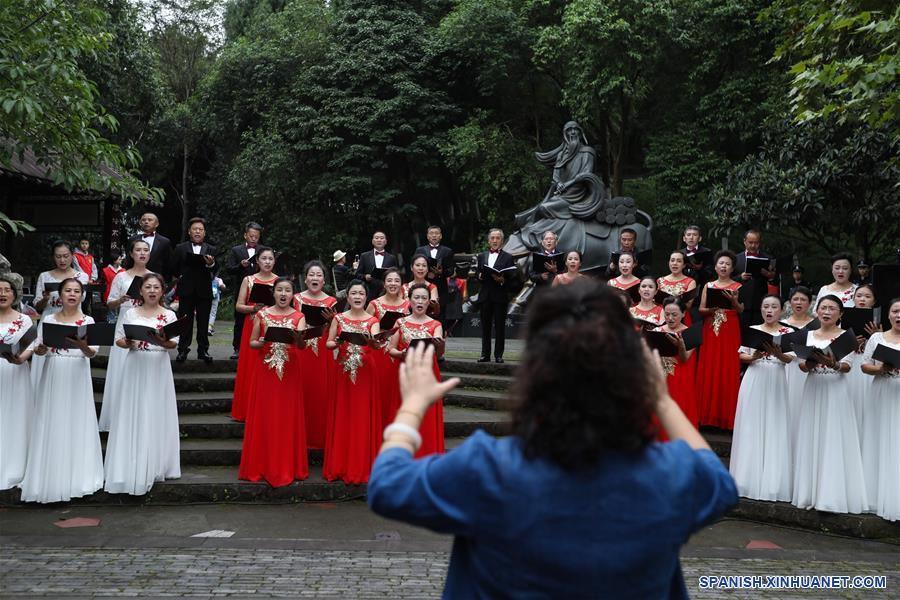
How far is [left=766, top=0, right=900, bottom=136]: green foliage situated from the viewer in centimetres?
787

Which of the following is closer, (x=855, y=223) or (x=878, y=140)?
(x=878, y=140)

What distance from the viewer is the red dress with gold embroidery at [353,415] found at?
27.5ft

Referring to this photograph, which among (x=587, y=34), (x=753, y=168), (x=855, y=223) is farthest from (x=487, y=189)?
(x=855, y=223)

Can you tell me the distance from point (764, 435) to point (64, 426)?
6591 mm

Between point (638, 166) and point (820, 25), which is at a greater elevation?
point (638, 166)

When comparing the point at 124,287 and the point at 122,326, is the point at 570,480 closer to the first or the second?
the point at 122,326

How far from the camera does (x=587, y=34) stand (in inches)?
924

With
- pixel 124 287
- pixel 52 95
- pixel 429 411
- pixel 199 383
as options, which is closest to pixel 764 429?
pixel 429 411

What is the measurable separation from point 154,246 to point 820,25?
8101 millimetres

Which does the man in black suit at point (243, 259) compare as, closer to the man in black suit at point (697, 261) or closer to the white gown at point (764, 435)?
the man in black suit at point (697, 261)

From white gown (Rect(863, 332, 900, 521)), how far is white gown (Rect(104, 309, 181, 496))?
256 inches

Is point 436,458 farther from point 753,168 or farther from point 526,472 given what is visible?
point 753,168

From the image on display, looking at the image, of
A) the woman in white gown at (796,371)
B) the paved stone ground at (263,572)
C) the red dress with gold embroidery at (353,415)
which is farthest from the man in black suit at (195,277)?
the woman in white gown at (796,371)

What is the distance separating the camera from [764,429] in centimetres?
824
